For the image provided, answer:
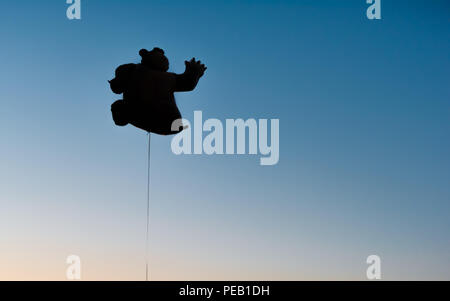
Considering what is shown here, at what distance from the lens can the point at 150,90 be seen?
5.32 m

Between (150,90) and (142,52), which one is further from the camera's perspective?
(142,52)

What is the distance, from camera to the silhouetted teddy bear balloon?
5.25m

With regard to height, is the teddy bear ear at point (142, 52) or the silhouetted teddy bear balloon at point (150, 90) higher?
the teddy bear ear at point (142, 52)

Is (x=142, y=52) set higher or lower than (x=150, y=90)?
higher

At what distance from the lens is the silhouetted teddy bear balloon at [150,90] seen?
525 cm

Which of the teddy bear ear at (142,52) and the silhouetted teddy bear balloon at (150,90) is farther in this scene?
the teddy bear ear at (142,52)

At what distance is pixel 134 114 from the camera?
526 cm

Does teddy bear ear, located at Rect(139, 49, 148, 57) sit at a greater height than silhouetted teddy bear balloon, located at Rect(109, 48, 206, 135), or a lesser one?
greater
